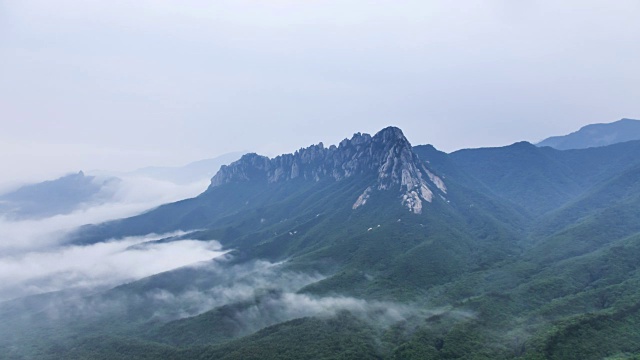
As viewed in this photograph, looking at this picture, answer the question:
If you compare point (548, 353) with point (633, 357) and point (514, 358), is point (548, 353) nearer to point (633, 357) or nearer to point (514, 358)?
point (514, 358)

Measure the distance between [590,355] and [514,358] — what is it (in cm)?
3623

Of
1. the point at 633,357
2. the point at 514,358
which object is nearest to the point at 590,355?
the point at 633,357

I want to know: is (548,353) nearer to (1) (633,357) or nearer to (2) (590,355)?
(2) (590,355)

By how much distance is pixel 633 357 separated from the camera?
602ft

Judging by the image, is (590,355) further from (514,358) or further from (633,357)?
→ (514,358)

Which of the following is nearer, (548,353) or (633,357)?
(633,357)

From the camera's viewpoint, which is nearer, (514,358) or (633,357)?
(633,357)

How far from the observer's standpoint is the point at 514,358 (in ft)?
655

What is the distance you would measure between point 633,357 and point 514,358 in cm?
4855

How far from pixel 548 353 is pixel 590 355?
19.7m

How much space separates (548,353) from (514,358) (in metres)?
16.6

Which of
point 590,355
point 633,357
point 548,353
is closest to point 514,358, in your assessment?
point 548,353

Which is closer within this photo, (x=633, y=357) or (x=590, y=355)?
(x=633, y=357)
